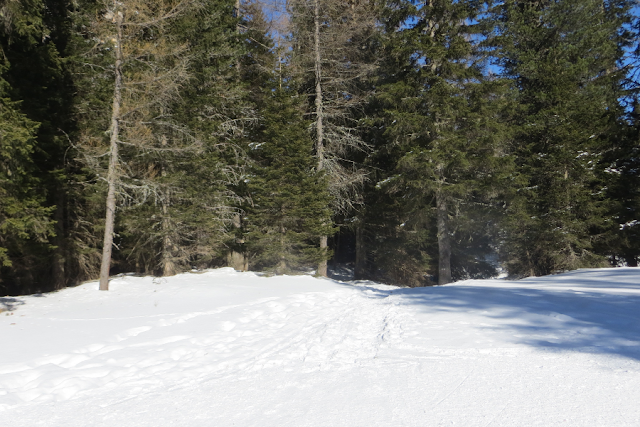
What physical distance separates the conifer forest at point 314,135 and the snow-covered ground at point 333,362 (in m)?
4.69

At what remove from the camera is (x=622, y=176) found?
637 inches

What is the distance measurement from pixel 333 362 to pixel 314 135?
13.1 meters

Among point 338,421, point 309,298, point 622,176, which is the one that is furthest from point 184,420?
point 622,176

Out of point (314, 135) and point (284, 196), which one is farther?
point (314, 135)

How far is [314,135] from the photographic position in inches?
651

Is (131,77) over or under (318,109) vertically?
under

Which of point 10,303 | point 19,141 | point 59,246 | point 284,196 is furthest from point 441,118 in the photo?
point 10,303

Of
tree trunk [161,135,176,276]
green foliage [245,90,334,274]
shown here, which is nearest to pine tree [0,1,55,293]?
tree trunk [161,135,176,276]

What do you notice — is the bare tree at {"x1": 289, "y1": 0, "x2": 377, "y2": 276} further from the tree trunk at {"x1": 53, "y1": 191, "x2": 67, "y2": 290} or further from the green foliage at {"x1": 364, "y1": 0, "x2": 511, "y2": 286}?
the tree trunk at {"x1": 53, "y1": 191, "x2": 67, "y2": 290}

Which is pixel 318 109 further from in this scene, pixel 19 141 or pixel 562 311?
pixel 562 311

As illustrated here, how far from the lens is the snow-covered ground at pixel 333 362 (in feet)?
10.4

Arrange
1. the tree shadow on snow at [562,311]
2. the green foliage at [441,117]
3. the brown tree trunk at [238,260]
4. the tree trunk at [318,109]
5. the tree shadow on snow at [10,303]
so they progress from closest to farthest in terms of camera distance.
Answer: the tree shadow on snow at [562,311]
the tree shadow on snow at [10,303]
the green foliage at [441,117]
the tree trunk at [318,109]
the brown tree trunk at [238,260]

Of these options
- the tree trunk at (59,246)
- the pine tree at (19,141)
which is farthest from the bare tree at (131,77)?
the tree trunk at (59,246)

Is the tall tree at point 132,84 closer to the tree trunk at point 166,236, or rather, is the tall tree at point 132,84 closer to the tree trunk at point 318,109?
the tree trunk at point 166,236
